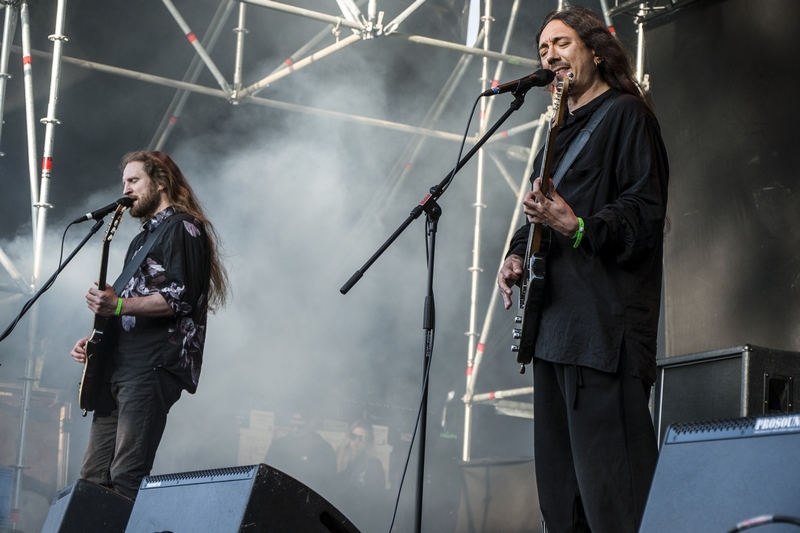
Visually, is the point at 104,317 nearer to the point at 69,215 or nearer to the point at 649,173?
the point at 649,173

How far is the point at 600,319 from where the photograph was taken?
2.12 meters

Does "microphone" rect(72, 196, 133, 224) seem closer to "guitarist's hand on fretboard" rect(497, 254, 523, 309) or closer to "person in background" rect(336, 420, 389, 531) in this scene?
"guitarist's hand on fretboard" rect(497, 254, 523, 309)

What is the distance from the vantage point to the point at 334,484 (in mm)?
7246

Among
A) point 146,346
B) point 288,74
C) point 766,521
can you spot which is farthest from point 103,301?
point 288,74

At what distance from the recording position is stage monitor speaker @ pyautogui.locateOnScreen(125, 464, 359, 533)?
196cm

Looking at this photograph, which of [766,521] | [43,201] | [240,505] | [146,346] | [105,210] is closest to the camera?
[766,521]

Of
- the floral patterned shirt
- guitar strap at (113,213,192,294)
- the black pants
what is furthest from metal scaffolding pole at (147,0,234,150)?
the black pants

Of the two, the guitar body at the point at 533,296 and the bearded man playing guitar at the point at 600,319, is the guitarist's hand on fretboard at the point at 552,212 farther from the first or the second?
the guitar body at the point at 533,296

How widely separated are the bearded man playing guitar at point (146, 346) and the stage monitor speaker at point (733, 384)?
5.73ft

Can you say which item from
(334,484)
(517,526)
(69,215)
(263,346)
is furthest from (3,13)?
(517,526)

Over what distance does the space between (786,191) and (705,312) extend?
738mm

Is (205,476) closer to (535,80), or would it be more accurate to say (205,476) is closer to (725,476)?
(725,476)

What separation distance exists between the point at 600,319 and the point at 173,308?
1.81 metres

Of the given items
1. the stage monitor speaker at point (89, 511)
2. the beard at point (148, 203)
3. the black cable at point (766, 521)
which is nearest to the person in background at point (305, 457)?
the beard at point (148, 203)
